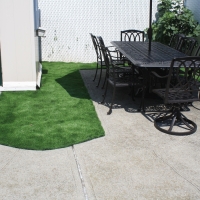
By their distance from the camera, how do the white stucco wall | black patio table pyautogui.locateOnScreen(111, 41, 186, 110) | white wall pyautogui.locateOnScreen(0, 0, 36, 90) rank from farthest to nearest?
the white stucco wall → white wall pyautogui.locateOnScreen(0, 0, 36, 90) → black patio table pyautogui.locateOnScreen(111, 41, 186, 110)

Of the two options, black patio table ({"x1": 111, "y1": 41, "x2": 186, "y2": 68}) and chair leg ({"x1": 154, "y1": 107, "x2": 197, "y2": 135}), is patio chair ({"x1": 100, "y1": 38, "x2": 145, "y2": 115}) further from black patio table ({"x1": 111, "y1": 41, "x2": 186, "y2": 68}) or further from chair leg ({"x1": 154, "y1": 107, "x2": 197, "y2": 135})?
chair leg ({"x1": 154, "y1": 107, "x2": 197, "y2": 135})

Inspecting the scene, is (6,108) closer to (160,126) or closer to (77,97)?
(77,97)

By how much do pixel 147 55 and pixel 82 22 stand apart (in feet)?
12.2

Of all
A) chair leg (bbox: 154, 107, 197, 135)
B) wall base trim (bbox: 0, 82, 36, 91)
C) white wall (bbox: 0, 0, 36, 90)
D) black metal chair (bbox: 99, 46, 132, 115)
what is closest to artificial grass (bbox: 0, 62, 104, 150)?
wall base trim (bbox: 0, 82, 36, 91)

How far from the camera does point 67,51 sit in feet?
27.5

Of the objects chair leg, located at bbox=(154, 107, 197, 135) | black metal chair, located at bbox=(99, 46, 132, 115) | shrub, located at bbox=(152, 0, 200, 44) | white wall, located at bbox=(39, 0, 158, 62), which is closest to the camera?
chair leg, located at bbox=(154, 107, 197, 135)

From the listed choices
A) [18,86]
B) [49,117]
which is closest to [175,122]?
[49,117]

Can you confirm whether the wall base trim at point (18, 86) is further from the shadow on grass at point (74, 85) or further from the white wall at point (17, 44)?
the shadow on grass at point (74, 85)

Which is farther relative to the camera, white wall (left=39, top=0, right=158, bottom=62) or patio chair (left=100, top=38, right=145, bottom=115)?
white wall (left=39, top=0, right=158, bottom=62)

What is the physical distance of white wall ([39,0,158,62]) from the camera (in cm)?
807

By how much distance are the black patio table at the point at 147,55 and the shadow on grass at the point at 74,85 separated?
98 cm

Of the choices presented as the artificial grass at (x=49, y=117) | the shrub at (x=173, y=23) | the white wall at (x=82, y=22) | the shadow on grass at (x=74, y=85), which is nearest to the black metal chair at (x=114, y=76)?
the artificial grass at (x=49, y=117)

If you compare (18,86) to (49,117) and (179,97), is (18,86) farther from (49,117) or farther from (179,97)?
(179,97)

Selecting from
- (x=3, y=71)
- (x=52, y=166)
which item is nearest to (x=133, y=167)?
(x=52, y=166)
